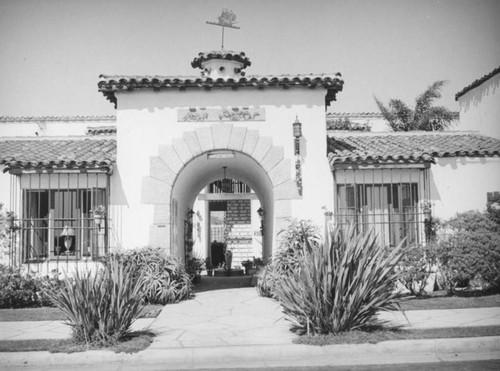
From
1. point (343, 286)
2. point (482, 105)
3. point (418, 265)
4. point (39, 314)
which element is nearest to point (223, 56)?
point (482, 105)

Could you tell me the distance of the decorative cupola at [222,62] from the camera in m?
13.7

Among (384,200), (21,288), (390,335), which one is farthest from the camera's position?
(384,200)

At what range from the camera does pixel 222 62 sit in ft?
45.3

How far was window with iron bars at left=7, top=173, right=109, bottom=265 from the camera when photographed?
36.8 ft

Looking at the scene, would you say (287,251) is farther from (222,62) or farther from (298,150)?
(222,62)

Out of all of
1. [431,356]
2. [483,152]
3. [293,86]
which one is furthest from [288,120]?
[431,356]

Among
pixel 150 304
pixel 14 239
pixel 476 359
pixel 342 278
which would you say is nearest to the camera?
pixel 476 359

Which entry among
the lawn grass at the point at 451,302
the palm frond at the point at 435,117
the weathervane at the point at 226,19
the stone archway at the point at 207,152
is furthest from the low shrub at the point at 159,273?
the palm frond at the point at 435,117

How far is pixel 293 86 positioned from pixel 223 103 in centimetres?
162

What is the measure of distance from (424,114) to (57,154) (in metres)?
16.3

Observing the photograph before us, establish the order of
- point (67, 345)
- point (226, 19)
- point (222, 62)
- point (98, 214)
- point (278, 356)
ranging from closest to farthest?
point (278, 356)
point (67, 345)
point (98, 214)
point (226, 19)
point (222, 62)

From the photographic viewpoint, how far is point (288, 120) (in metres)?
11.6

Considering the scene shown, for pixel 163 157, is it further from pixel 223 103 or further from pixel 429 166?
pixel 429 166

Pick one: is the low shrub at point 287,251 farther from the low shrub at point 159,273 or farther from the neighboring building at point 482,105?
the neighboring building at point 482,105
